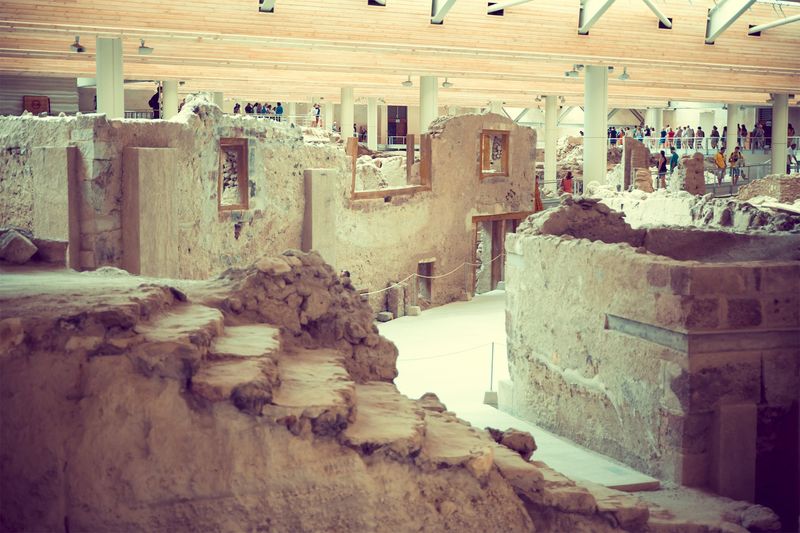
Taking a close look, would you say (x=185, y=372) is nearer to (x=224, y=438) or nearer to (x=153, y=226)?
(x=224, y=438)

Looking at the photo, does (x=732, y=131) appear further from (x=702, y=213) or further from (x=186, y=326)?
(x=186, y=326)

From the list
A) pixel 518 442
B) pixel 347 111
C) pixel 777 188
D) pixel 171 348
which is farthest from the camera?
pixel 347 111

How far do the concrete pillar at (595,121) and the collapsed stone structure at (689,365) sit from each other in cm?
1108

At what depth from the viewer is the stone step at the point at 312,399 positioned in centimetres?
427

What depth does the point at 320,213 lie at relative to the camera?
45.5 feet

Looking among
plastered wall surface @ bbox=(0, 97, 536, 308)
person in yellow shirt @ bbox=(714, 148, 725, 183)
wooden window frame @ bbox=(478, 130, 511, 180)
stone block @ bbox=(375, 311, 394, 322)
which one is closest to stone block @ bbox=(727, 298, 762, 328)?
plastered wall surface @ bbox=(0, 97, 536, 308)

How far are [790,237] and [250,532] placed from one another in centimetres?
621

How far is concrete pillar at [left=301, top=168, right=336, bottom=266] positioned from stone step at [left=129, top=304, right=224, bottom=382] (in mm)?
8834

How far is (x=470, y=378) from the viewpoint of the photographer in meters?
11.2

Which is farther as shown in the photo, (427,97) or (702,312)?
(427,97)

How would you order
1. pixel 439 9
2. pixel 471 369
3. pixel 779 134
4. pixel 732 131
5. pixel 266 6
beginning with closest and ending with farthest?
pixel 471 369 < pixel 266 6 < pixel 439 9 < pixel 779 134 < pixel 732 131

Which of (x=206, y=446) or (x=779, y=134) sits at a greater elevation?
(x=779, y=134)

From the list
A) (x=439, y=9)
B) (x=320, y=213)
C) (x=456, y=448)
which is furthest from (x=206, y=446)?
(x=439, y=9)

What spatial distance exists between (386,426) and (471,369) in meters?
7.10
